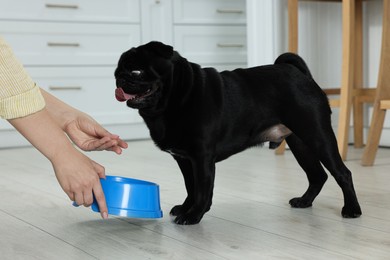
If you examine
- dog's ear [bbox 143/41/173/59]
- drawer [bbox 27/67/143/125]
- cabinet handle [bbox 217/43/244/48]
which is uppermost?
dog's ear [bbox 143/41/173/59]

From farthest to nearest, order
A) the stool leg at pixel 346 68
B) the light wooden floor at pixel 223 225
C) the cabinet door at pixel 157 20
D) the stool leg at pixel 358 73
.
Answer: the cabinet door at pixel 157 20 < the stool leg at pixel 358 73 < the stool leg at pixel 346 68 < the light wooden floor at pixel 223 225

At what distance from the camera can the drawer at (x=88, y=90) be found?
355 cm

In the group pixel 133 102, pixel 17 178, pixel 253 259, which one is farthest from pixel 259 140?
pixel 17 178

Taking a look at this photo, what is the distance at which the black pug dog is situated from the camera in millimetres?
1464

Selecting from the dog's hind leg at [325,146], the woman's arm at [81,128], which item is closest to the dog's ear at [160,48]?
the woman's arm at [81,128]

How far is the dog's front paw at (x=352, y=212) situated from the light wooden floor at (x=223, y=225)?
0.9 inches

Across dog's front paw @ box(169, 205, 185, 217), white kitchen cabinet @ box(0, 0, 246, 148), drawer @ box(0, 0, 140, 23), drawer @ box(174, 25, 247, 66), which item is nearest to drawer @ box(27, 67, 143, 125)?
white kitchen cabinet @ box(0, 0, 246, 148)

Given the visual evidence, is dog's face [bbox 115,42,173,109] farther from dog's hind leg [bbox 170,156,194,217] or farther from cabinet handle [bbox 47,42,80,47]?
cabinet handle [bbox 47,42,80,47]

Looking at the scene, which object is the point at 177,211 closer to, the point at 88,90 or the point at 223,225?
the point at 223,225

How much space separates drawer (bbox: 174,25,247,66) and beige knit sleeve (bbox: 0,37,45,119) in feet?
10.0

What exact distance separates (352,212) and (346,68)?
122cm

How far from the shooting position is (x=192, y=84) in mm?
1498

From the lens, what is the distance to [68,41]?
11.8 feet

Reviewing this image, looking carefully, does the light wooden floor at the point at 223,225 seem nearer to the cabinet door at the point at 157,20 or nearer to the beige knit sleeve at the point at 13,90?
the beige knit sleeve at the point at 13,90
